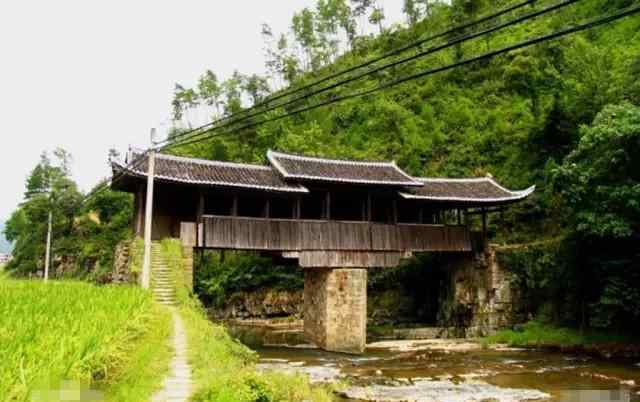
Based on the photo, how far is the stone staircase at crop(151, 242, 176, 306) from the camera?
13.9m

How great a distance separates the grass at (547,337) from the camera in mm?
17312

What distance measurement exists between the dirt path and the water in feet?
13.1

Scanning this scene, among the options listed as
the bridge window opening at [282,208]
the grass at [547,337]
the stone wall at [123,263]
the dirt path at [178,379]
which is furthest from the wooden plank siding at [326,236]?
the dirt path at [178,379]

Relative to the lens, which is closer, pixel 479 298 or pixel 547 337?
pixel 547 337

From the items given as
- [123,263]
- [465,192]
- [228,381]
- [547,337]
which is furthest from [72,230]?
[228,381]

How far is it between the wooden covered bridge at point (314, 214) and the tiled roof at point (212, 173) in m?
0.03

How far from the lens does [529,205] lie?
23719 millimetres

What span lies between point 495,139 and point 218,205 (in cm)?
1689

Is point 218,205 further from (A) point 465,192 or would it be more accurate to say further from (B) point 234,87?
(B) point 234,87

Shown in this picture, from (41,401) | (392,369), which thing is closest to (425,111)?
(392,369)

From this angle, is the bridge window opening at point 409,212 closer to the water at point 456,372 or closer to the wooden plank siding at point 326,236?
the wooden plank siding at point 326,236

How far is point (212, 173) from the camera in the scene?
55.7ft

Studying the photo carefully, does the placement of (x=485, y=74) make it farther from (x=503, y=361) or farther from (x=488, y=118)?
(x=503, y=361)

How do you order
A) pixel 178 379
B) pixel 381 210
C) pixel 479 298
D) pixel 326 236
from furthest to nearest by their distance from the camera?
pixel 381 210 < pixel 479 298 < pixel 326 236 < pixel 178 379
